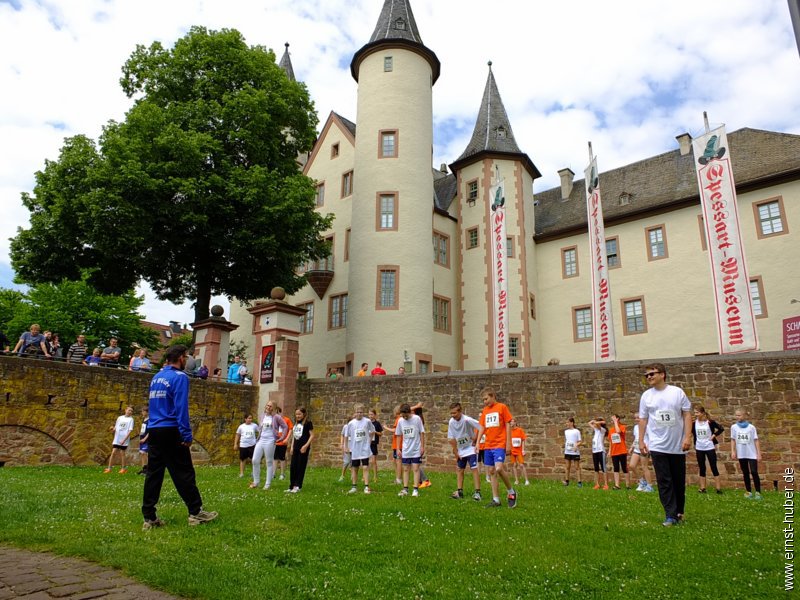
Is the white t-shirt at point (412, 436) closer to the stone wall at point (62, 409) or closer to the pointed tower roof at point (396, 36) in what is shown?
the stone wall at point (62, 409)

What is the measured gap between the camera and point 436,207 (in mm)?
33281

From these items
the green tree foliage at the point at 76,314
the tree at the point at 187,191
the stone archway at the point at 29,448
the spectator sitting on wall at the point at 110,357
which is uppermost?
the tree at the point at 187,191

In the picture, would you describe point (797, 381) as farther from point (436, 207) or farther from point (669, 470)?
point (436, 207)

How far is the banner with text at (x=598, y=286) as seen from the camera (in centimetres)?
2095

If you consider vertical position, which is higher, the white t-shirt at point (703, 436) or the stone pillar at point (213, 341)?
the stone pillar at point (213, 341)

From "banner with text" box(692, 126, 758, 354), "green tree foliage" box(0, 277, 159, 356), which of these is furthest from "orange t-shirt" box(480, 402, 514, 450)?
"green tree foliage" box(0, 277, 159, 356)

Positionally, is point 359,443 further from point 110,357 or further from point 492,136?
point 492,136

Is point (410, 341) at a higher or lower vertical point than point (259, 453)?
higher

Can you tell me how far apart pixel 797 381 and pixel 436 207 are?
2156 cm

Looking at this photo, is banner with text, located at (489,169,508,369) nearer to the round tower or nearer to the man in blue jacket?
the round tower

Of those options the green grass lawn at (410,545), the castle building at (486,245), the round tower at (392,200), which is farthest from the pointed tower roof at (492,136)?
the green grass lawn at (410,545)

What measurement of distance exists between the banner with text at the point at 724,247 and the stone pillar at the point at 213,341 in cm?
1619

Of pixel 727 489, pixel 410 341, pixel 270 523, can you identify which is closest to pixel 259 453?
pixel 270 523

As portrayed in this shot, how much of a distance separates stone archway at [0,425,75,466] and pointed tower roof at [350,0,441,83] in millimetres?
24616
